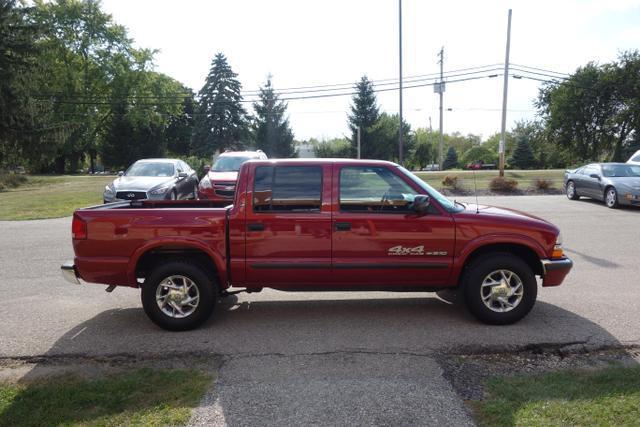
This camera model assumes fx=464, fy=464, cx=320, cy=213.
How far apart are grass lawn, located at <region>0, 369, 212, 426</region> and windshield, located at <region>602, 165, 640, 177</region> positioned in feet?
51.3

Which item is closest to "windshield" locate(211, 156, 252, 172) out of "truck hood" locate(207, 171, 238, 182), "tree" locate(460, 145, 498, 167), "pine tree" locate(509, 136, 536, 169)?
"truck hood" locate(207, 171, 238, 182)

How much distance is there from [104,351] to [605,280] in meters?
6.45

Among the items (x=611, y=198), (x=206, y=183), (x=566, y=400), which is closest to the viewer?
(x=566, y=400)

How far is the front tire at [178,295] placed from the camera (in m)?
4.72

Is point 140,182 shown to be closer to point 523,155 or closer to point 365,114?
point 365,114

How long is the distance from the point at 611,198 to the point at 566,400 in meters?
13.5

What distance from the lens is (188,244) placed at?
4715mm

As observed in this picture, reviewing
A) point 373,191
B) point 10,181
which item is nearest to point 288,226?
point 373,191

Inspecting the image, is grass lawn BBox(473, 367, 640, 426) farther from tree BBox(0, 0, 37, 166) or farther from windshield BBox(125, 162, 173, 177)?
tree BBox(0, 0, 37, 166)

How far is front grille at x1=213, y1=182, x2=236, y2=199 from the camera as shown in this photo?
40.8 feet

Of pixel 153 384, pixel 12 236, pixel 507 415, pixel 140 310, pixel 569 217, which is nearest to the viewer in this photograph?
pixel 507 415

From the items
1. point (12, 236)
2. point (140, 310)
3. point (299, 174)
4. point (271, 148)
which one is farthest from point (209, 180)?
point (271, 148)

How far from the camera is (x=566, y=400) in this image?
3266 mm

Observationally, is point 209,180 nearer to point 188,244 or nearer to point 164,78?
point 188,244
